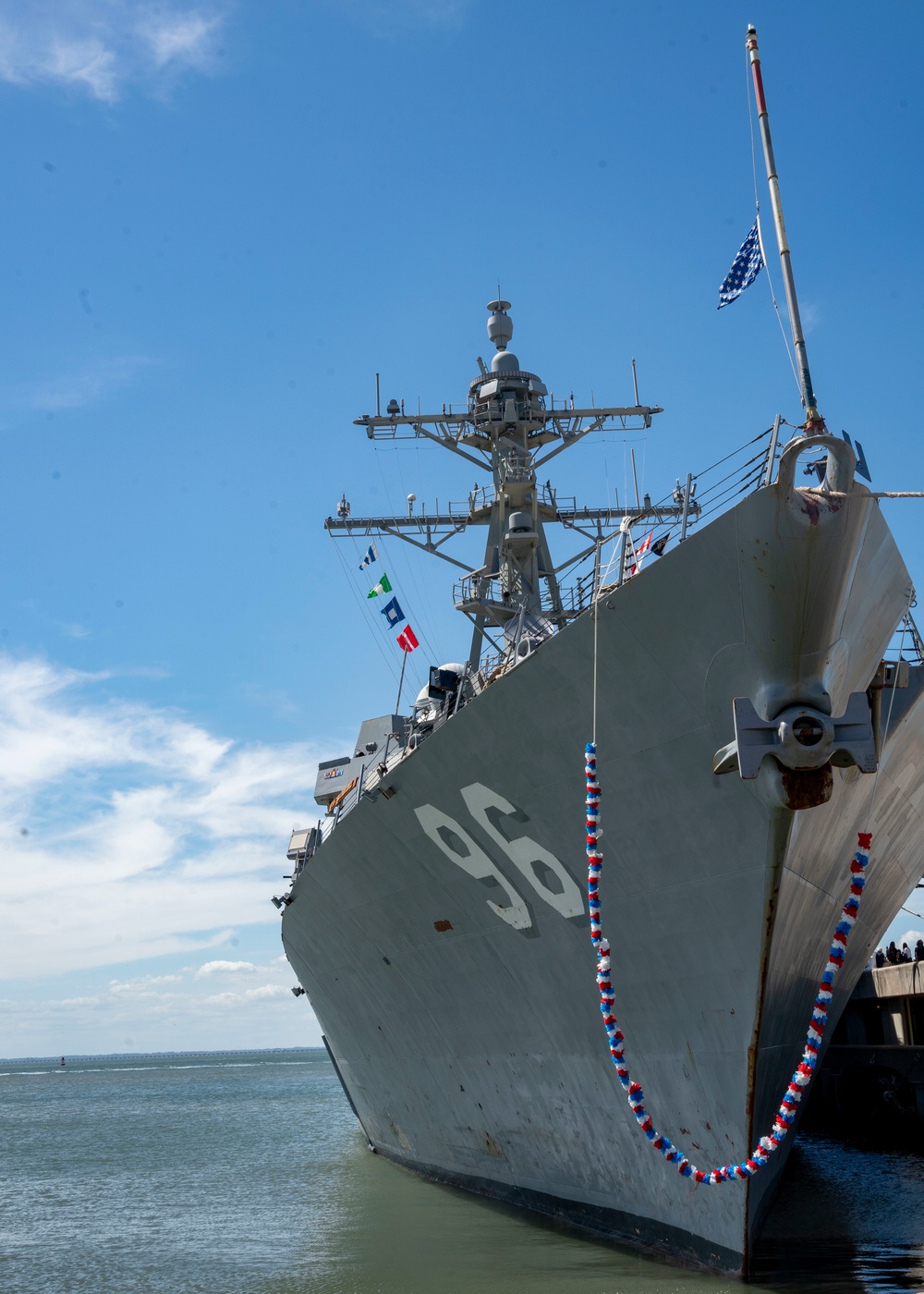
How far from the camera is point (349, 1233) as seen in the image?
34.6 ft

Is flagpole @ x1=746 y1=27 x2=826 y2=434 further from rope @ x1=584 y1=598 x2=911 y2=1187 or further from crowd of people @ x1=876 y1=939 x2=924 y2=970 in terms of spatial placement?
crowd of people @ x1=876 y1=939 x2=924 y2=970

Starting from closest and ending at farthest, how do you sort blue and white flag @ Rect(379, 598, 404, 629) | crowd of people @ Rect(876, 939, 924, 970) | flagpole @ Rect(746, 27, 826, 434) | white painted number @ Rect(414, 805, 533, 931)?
flagpole @ Rect(746, 27, 826, 434)
white painted number @ Rect(414, 805, 533, 931)
blue and white flag @ Rect(379, 598, 404, 629)
crowd of people @ Rect(876, 939, 924, 970)

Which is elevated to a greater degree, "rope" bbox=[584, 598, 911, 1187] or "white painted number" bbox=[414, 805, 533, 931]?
"white painted number" bbox=[414, 805, 533, 931]

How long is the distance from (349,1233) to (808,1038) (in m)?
6.02

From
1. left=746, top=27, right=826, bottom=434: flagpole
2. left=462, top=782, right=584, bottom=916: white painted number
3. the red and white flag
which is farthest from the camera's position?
left=462, top=782, right=584, bottom=916: white painted number

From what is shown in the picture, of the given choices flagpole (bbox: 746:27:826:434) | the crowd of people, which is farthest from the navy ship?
the crowd of people

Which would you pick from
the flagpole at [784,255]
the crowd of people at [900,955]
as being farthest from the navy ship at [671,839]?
the crowd of people at [900,955]

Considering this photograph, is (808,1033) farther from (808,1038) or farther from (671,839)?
(671,839)

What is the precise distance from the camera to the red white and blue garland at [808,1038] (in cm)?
634

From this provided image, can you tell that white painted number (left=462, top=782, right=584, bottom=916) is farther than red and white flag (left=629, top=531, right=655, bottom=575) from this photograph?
Yes

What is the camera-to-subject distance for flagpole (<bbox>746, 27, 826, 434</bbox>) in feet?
20.3

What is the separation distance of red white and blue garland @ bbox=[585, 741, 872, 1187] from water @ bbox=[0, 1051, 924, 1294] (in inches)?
38.5

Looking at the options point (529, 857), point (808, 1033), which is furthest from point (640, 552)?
point (808, 1033)

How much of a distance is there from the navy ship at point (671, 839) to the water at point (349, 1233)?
0.53 m
